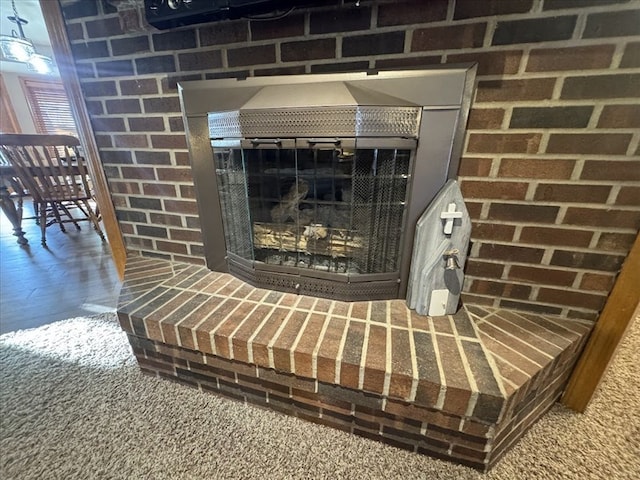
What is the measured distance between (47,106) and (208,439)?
23.2ft

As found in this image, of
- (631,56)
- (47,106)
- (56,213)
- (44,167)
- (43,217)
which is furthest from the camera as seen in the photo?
(47,106)

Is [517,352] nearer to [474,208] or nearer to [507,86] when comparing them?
[474,208]

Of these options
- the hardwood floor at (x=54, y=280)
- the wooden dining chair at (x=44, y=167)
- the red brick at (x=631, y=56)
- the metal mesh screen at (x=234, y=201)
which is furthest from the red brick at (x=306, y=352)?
the wooden dining chair at (x=44, y=167)

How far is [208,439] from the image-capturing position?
81 centimetres

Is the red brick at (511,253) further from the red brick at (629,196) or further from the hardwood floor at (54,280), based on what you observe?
the hardwood floor at (54,280)

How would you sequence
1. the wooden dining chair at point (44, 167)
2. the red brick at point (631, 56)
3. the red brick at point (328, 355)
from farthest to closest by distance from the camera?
the wooden dining chair at point (44, 167), the red brick at point (328, 355), the red brick at point (631, 56)

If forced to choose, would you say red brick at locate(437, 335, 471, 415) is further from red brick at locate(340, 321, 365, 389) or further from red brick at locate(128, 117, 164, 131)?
red brick at locate(128, 117, 164, 131)

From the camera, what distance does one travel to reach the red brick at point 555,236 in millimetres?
797

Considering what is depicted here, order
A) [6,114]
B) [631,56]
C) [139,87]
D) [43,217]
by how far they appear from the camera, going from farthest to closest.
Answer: [6,114] < [43,217] < [139,87] < [631,56]

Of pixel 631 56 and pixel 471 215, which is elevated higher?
pixel 631 56

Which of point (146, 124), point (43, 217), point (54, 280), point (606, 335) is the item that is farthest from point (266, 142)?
point (43, 217)

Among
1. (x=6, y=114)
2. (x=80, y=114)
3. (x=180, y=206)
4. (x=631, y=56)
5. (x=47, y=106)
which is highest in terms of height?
(x=47, y=106)

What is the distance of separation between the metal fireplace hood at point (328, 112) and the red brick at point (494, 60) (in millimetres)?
176

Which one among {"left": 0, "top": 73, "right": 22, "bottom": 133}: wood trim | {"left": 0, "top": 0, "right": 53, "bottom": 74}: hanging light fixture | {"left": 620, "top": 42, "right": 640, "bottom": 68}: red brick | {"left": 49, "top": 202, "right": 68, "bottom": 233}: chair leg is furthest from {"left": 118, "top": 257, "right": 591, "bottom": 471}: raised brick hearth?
{"left": 0, "top": 73, "right": 22, "bottom": 133}: wood trim
